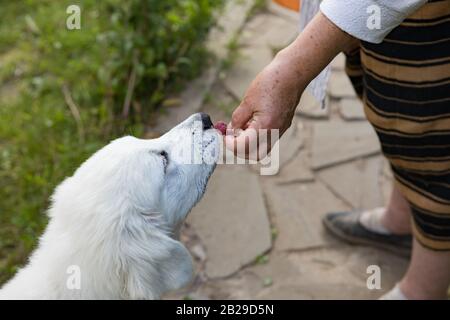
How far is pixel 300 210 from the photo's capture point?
3.11 meters

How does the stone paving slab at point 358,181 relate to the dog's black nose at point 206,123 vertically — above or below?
below

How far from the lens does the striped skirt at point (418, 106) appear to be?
1.70m

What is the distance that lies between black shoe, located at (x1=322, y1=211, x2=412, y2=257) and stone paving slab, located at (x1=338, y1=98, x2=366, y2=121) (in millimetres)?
916

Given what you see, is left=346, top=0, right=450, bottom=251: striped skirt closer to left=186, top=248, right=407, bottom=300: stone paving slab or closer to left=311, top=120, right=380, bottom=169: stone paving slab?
left=186, top=248, right=407, bottom=300: stone paving slab

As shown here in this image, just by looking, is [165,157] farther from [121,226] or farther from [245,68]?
[245,68]

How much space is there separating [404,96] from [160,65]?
6.68ft

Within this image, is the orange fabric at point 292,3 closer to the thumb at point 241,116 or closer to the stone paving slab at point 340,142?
the thumb at point 241,116

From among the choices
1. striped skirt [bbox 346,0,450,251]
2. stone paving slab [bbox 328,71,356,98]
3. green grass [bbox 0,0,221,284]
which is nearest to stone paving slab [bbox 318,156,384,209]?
stone paving slab [bbox 328,71,356,98]

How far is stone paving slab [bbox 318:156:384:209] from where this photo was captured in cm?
315

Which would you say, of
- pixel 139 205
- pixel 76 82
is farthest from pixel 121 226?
pixel 76 82

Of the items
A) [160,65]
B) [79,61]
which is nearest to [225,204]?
[160,65]

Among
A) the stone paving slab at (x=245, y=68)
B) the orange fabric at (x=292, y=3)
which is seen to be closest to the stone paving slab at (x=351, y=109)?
the stone paving slab at (x=245, y=68)

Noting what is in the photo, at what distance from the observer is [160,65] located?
358 centimetres

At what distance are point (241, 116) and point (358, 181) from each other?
167cm
